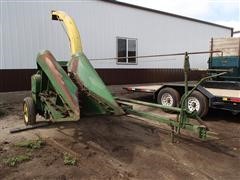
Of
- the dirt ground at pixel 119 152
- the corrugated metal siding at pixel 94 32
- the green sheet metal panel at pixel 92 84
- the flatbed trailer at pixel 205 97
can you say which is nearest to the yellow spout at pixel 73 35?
the green sheet metal panel at pixel 92 84

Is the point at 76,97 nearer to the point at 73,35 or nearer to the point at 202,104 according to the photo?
the point at 73,35

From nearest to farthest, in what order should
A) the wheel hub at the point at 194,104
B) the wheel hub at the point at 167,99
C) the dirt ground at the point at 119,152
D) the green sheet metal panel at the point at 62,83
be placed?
the dirt ground at the point at 119,152
the green sheet metal panel at the point at 62,83
the wheel hub at the point at 194,104
the wheel hub at the point at 167,99

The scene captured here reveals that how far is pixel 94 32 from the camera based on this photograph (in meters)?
12.4

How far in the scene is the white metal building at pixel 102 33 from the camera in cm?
1016

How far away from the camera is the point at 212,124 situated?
303 inches

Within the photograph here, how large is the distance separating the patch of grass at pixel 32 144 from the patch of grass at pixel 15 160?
49cm

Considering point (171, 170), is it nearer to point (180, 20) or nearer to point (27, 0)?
point (27, 0)

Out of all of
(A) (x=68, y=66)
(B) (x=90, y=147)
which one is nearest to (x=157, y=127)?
(B) (x=90, y=147)

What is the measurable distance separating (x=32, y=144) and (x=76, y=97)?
4.73 ft

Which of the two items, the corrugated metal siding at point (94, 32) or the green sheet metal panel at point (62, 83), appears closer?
the green sheet metal panel at point (62, 83)

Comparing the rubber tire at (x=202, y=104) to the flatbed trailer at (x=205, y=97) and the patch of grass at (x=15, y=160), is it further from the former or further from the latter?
the patch of grass at (x=15, y=160)

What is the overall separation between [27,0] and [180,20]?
370 inches

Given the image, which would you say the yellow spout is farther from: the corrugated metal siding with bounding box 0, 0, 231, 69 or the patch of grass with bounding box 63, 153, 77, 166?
the corrugated metal siding with bounding box 0, 0, 231, 69

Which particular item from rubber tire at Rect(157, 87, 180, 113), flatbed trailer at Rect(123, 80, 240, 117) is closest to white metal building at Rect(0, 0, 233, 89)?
flatbed trailer at Rect(123, 80, 240, 117)
